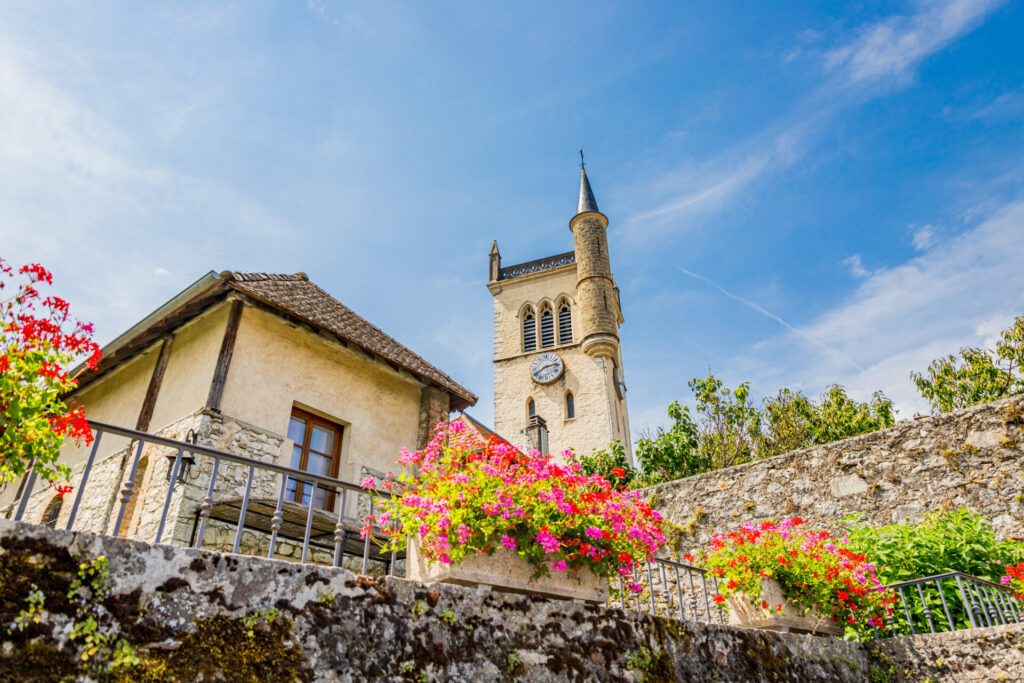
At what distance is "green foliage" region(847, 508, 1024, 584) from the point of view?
21.4ft

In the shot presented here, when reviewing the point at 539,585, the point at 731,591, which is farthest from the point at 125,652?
the point at 731,591

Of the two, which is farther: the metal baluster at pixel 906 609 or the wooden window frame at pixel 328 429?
the wooden window frame at pixel 328 429

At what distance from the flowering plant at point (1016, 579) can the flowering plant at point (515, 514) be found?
13.2 feet

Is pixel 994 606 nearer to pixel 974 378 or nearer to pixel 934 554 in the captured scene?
pixel 934 554

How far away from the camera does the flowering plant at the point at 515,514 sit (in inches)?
152

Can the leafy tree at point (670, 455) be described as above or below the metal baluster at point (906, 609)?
above

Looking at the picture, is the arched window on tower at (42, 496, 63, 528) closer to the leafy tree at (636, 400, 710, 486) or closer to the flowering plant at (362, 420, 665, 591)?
the flowering plant at (362, 420, 665, 591)

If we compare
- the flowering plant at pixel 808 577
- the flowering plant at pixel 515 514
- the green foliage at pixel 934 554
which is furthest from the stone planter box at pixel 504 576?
the green foliage at pixel 934 554

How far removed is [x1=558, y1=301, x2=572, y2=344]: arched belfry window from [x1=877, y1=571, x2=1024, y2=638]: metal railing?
81.7 ft

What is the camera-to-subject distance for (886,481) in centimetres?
848

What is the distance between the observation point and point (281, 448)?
Answer: 8.79 meters

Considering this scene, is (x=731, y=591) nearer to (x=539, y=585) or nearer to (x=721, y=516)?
(x=539, y=585)

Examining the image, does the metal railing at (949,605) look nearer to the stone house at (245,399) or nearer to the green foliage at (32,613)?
the green foliage at (32,613)

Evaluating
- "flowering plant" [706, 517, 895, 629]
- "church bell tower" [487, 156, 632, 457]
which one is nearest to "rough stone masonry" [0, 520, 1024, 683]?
"flowering plant" [706, 517, 895, 629]
